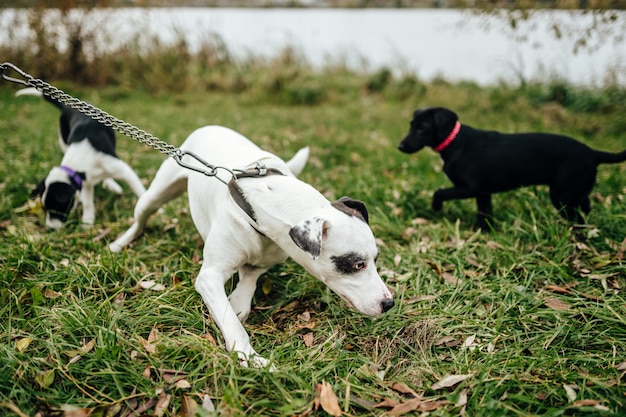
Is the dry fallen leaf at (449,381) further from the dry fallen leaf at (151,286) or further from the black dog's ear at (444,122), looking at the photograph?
the black dog's ear at (444,122)

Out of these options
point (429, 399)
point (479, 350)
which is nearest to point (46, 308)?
point (429, 399)

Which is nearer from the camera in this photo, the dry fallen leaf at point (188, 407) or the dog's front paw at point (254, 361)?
the dry fallen leaf at point (188, 407)

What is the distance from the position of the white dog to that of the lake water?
508cm

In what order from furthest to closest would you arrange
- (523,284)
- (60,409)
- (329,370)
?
(523,284) < (329,370) < (60,409)

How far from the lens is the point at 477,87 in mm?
11422

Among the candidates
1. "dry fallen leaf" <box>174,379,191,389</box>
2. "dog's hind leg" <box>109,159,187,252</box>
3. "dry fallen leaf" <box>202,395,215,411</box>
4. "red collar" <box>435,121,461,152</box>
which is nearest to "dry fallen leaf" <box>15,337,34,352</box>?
"dry fallen leaf" <box>174,379,191,389</box>

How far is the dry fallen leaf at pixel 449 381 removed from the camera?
7.80 ft

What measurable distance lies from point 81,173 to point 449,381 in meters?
3.67

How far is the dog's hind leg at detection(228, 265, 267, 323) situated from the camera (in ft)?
9.69

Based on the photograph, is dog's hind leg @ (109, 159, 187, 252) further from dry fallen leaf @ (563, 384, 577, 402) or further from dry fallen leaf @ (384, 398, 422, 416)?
dry fallen leaf @ (563, 384, 577, 402)

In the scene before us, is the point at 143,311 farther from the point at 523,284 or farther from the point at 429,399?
the point at 523,284

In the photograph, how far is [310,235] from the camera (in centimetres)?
235

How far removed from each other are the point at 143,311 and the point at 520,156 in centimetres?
317

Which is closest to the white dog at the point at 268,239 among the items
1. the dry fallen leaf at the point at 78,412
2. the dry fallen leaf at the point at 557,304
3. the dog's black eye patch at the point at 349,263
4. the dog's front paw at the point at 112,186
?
the dog's black eye patch at the point at 349,263
